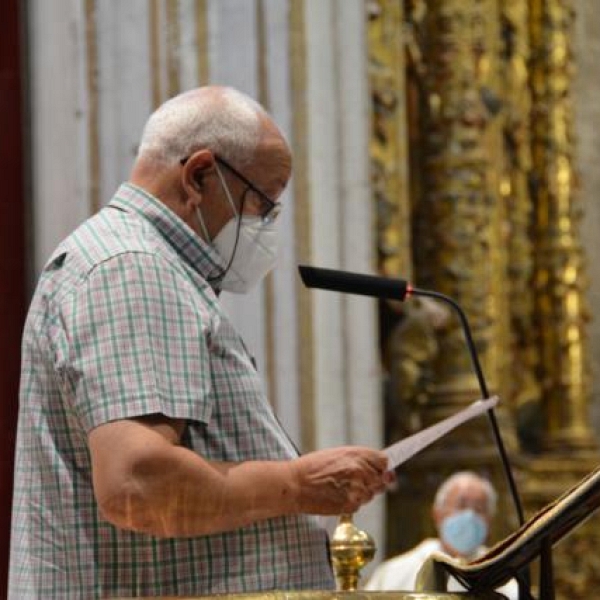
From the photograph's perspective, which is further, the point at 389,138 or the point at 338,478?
the point at 389,138

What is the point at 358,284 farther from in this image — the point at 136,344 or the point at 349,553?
the point at 136,344

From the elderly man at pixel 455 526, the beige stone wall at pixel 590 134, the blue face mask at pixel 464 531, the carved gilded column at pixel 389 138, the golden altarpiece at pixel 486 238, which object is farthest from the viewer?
the beige stone wall at pixel 590 134

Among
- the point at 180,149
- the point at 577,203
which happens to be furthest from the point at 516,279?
the point at 180,149

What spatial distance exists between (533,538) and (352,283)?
27.6 inches

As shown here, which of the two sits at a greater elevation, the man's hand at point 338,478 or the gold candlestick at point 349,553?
the man's hand at point 338,478

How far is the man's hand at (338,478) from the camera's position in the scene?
252 cm

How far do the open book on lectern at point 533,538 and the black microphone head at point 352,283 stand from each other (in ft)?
1.87

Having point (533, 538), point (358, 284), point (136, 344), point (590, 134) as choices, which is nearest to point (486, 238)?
point (590, 134)

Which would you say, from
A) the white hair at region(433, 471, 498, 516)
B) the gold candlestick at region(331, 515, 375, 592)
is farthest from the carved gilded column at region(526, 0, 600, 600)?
the gold candlestick at region(331, 515, 375, 592)

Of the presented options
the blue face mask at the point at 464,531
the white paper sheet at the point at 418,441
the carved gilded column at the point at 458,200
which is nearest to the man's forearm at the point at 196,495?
the white paper sheet at the point at 418,441

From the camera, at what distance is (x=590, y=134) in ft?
33.4

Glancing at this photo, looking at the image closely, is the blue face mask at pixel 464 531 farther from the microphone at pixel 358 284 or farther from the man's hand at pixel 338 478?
the man's hand at pixel 338 478

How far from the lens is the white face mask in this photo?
2730 millimetres

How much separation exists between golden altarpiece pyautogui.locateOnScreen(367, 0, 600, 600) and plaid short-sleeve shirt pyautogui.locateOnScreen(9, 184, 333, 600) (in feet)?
15.4
